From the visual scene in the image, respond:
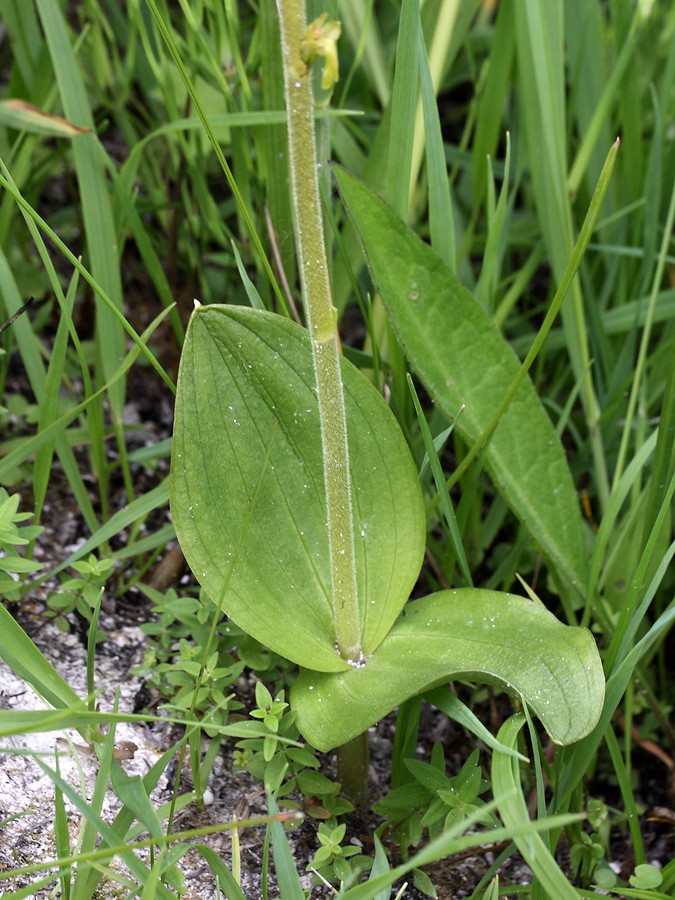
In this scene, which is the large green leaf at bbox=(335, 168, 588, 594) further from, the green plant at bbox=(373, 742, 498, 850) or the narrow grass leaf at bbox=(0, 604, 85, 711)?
the narrow grass leaf at bbox=(0, 604, 85, 711)

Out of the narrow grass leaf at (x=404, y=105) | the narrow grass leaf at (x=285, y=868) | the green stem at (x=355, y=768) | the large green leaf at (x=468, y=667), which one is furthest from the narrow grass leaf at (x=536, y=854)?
the narrow grass leaf at (x=404, y=105)

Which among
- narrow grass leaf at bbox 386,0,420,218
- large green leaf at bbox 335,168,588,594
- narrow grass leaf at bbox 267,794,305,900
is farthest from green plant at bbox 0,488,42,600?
narrow grass leaf at bbox 386,0,420,218

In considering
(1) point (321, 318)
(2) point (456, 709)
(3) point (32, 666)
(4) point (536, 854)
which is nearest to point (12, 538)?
(3) point (32, 666)

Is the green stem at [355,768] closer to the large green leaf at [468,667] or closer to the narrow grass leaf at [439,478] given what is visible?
the large green leaf at [468,667]

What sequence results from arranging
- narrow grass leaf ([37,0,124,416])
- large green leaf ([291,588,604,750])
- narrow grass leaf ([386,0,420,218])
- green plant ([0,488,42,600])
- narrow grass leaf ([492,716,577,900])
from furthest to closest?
narrow grass leaf ([37,0,124,416]) → narrow grass leaf ([386,0,420,218]) → green plant ([0,488,42,600]) → large green leaf ([291,588,604,750]) → narrow grass leaf ([492,716,577,900])

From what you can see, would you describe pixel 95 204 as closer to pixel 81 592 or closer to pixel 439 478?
pixel 81 592
